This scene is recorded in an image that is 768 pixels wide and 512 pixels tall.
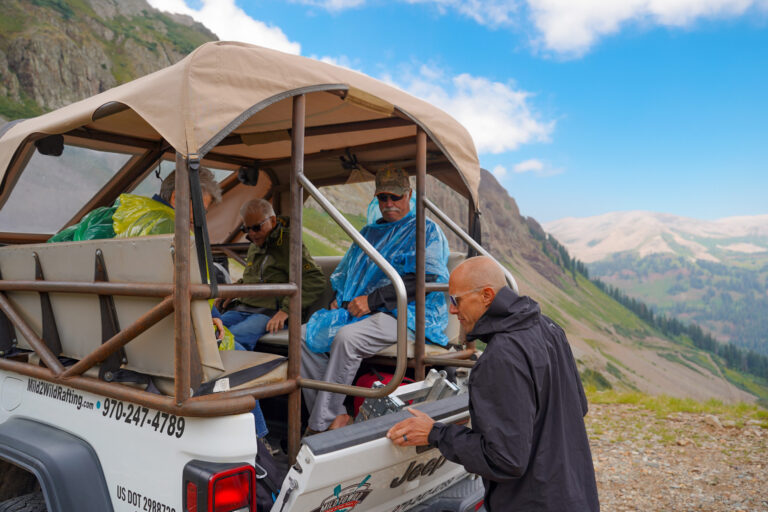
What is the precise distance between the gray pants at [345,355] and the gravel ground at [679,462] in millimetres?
3690

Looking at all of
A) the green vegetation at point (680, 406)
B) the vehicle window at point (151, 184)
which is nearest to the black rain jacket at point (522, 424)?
the vehicle window at point (151, 184)

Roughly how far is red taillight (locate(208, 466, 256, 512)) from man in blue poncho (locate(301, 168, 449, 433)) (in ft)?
3.77

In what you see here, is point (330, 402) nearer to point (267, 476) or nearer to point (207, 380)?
point (267, 476)

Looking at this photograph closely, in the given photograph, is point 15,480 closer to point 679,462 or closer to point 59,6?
point 679,462

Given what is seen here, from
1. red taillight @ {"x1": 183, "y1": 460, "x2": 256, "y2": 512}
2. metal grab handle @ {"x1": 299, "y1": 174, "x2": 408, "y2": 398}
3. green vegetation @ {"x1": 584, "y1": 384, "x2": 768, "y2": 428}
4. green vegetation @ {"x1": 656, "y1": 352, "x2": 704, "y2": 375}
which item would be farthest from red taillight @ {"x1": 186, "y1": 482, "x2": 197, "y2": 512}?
green vegetation @ {"x1": 656, "y1": 352, "x2": 704, "y2": 375}

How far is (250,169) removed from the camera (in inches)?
222

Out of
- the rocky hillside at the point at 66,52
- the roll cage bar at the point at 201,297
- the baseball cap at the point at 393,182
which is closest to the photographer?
the roll cage bar at the point at 201,297

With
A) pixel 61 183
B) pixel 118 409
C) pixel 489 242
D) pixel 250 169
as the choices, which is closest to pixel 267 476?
pixel 118 409

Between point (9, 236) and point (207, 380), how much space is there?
126 inches

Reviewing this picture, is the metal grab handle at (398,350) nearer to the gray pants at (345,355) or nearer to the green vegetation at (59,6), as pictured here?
the gray pants at (345,355)

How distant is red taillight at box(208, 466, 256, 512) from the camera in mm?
2033

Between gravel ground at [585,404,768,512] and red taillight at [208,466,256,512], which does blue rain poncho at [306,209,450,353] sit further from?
gravel ground at [585,404,768,512]

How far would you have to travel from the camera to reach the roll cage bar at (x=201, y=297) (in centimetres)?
213

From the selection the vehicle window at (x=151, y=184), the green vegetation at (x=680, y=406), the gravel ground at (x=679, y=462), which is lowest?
the green vegetation at (x=680, y=406)
